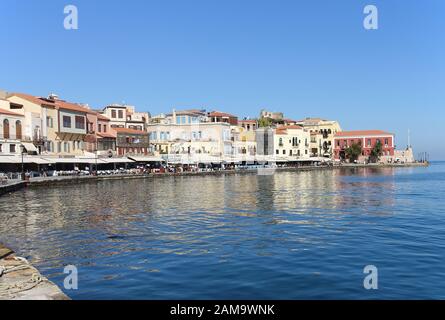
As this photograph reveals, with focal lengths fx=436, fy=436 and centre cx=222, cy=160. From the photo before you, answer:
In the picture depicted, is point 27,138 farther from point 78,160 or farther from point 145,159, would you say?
point 145,159

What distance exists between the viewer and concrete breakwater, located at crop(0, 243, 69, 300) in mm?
8438

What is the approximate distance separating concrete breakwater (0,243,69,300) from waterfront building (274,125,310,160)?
9508 centimetres

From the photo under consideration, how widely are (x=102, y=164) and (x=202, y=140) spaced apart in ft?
79.6

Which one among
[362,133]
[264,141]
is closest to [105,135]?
[264,141]

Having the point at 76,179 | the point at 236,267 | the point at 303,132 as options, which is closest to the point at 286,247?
the point at 236,267

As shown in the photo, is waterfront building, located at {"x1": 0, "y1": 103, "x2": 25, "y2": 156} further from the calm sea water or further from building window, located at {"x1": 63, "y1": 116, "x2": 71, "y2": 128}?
the calm sea water

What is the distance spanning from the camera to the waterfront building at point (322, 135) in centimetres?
12119

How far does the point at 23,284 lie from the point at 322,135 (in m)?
120

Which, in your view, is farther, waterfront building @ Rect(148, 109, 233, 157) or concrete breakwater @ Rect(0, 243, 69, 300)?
waterfront building @ Rect(148, 109, 233, 157)

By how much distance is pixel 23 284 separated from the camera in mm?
9336

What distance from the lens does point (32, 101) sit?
5688 centimetres

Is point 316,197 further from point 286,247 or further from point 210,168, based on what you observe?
point 210,168

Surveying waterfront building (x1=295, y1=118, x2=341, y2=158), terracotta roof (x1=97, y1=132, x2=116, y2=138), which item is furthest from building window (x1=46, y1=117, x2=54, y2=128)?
waterfront building (x1=295, y1=118, x2=341, y2=158)

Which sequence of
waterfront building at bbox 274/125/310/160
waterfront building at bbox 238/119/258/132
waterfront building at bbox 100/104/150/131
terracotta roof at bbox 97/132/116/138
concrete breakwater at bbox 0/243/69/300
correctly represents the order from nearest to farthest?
1. concrete breakwater at bbox 0/243/69/300
2. terracotta roof at bbox 97/132/116/138
3. waterfront building at bbox 100/104/150/131
4. waterfront building at bbox 274/125/310/160
5. waterfront building at bbox 238/119/258/132
